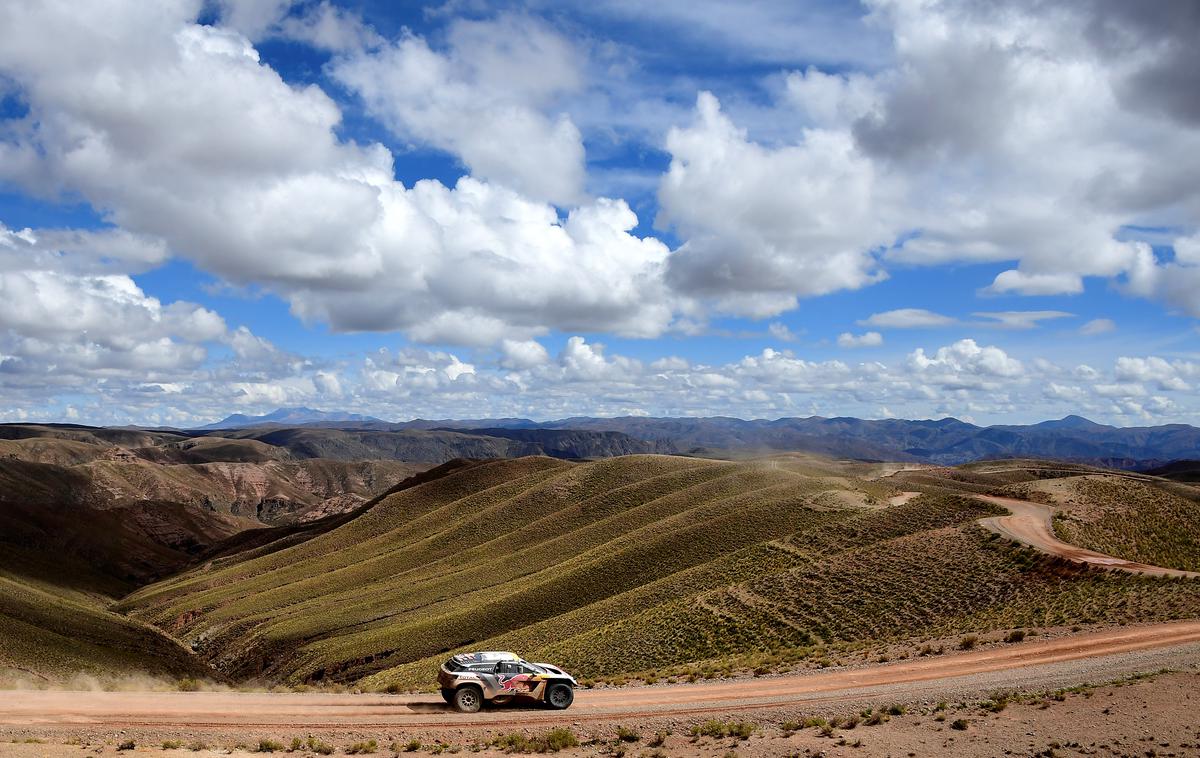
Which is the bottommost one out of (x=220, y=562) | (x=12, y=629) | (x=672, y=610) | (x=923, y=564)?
(x=220, y=562)

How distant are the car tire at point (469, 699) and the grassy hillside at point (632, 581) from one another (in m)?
23.3

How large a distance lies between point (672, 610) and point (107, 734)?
134 ft

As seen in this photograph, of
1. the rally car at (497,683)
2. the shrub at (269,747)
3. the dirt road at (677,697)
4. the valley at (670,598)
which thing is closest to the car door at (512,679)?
the rally car at (497,683)

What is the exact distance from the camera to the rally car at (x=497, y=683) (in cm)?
2558

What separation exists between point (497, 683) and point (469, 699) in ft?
3.45

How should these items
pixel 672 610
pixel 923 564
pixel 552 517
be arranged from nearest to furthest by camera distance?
pixel 923 564 → pixel 672 610 → pixel 552 517

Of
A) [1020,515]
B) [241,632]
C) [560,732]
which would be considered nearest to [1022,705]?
[560,732]

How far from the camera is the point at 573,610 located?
69.5 m

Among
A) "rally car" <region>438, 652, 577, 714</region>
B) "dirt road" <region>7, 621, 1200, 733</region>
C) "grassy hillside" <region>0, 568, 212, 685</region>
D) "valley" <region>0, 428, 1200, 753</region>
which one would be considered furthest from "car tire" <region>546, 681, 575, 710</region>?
"grassy hillside" <region>0, 568, 212, 685</region>

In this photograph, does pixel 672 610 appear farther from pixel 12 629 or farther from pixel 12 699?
pixel 12 629

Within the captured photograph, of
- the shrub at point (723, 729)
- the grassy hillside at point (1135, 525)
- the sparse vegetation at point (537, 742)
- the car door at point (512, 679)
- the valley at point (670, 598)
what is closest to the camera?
the sparse vegetation at point (537, 742)

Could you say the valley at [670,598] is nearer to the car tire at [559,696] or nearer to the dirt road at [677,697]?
the dirt road at [677,697]

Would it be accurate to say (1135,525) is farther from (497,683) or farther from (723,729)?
(497,683)

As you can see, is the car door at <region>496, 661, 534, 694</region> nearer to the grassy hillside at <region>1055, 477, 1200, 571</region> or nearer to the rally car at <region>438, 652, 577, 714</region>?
the rally car at <region>438, 652, 577, 714</region>
